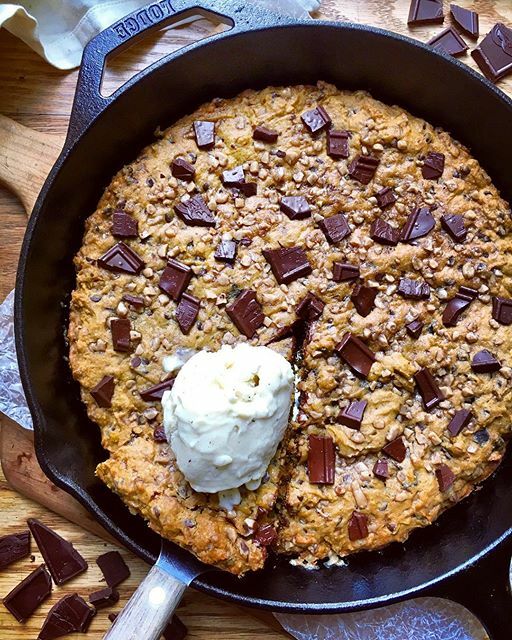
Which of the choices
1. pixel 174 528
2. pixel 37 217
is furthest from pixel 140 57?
pixel 174 528

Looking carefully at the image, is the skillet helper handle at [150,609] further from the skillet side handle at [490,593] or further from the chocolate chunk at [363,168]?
the chocolate chunk at [363,168]

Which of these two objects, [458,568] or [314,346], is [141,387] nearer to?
[314,346]

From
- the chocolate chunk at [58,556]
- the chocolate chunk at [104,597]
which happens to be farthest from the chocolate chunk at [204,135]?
the chocolate chunk at [104,597]

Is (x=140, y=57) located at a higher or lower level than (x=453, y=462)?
higher

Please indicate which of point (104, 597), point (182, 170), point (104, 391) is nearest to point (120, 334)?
point (104, 391)

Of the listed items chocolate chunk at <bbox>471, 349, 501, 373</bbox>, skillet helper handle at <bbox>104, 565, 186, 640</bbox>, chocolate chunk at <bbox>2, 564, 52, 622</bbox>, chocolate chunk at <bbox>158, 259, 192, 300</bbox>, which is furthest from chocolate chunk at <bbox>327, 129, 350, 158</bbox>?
chocolate chunk at <bbox>2, 564, 52, 622</bbox>

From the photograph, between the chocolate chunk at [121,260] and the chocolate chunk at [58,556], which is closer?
the chocolate chunk at [121,260]

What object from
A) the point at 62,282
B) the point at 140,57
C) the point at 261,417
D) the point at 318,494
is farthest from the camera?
the point at 140,57
